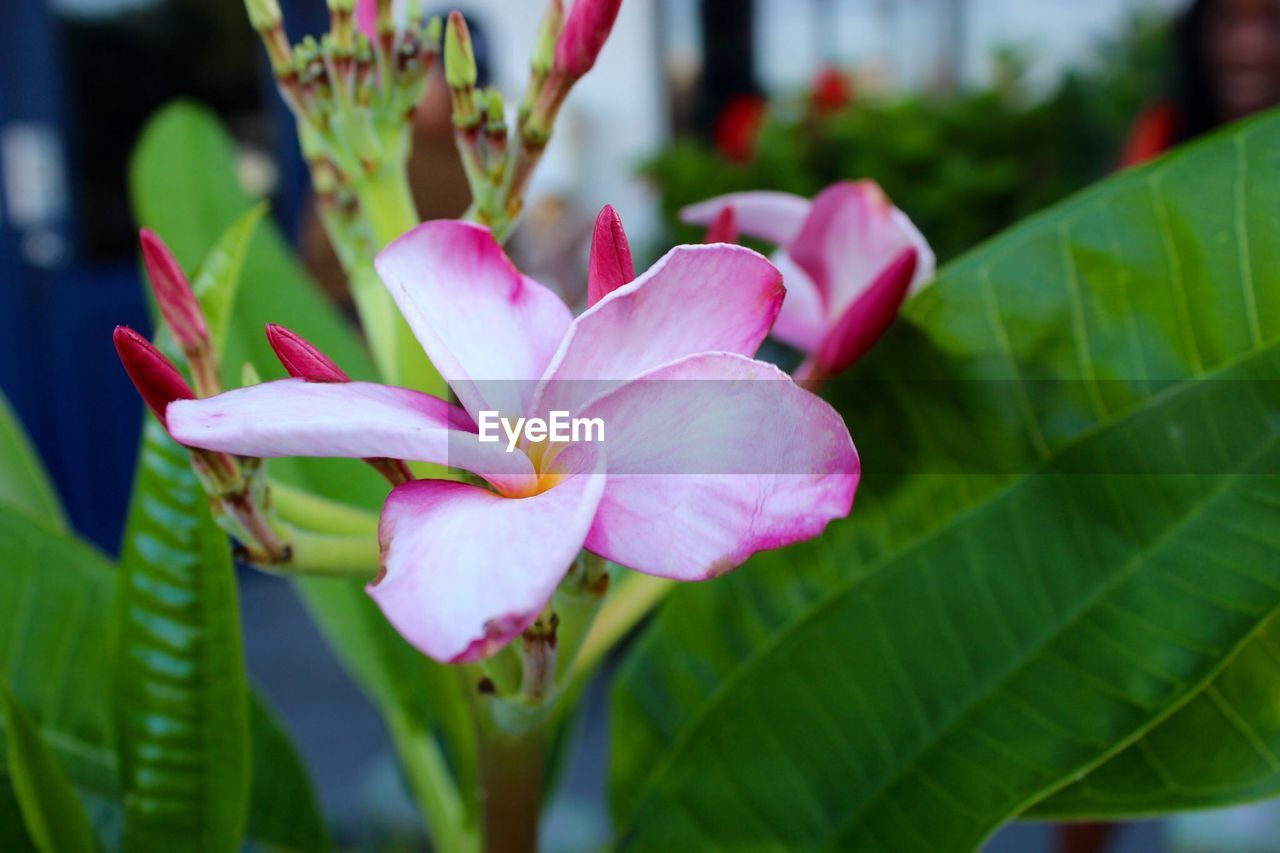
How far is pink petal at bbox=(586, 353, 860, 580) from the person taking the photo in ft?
0.65

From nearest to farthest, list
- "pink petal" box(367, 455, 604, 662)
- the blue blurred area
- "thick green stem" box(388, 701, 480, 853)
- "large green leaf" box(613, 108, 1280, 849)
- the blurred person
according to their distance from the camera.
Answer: "pink petal" box(367, 455, 604, 662) → "large green leaf" box(613, 108, 1280, 849) → "thick green stem" box(388, 701, 480, 853) → the blurred person → the blue blurred area

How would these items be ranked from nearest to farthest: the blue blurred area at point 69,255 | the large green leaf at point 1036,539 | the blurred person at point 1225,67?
1. the large green leaf at point 1036,539
2. the blurred person at point 1225,67
3. the blue blurred area at point 69,255

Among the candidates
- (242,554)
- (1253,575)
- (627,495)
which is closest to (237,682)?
(242,554)

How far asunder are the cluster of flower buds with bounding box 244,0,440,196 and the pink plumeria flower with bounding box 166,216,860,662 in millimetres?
109

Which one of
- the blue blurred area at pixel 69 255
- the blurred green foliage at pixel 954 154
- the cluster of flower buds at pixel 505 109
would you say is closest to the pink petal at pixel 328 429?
the cluster of flower buds at pixel 505 109

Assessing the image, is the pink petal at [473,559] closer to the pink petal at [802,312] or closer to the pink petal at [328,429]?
the pink petal at [328,429]

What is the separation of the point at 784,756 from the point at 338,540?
5.8 inches

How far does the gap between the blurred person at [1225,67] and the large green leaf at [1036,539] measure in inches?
54.0

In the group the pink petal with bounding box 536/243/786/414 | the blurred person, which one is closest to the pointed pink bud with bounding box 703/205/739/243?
the pink petal with bounding box 536/243/786/414

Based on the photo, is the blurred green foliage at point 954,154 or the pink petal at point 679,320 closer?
the pink petal at point 679,320

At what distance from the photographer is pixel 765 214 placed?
350 mm

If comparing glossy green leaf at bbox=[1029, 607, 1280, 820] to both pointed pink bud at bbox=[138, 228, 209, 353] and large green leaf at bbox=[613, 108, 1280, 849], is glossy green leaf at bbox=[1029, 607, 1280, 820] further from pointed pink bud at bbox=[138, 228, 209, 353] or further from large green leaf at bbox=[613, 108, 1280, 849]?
pointed pink bud at bbox=[138, 228, 209, 353]

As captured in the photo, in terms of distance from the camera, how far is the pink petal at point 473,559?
0.57 feet

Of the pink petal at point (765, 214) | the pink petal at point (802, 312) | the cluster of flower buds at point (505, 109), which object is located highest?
the cluster of flower buds at point (505, 109)
